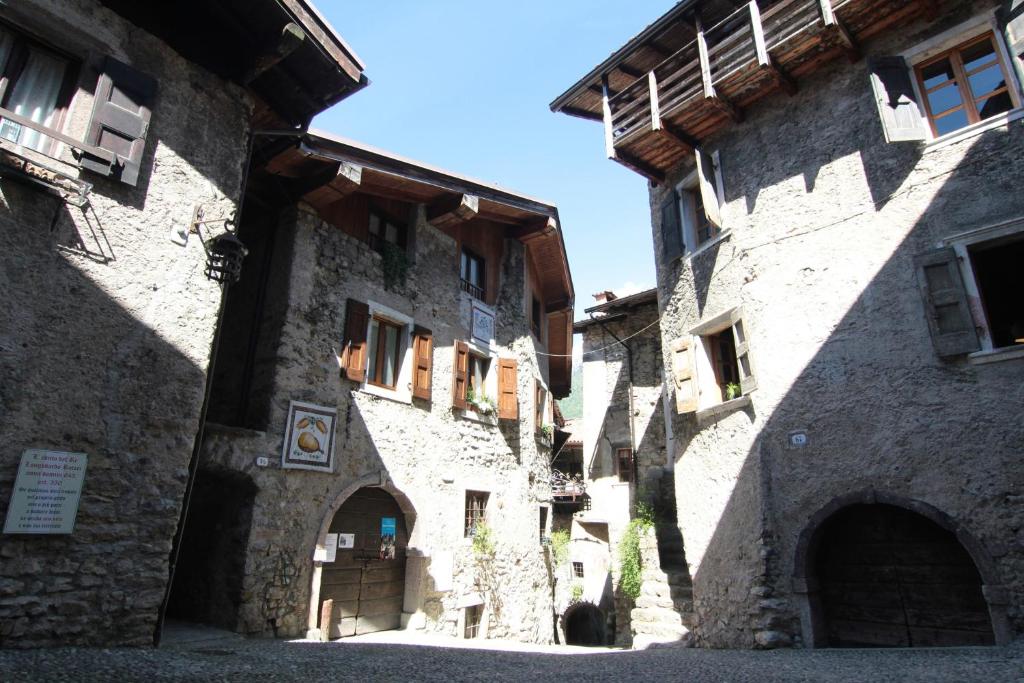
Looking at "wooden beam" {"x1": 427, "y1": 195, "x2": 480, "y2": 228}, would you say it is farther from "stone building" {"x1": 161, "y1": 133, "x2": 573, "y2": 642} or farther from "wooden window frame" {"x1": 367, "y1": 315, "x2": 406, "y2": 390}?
"wooden window frame" {"x1": 367, "y1": 315, "x2": 406, "y2": 390}

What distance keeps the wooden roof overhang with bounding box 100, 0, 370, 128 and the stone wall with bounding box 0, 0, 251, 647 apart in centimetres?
31

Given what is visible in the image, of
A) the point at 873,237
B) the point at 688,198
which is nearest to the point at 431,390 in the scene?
the point at 688,198

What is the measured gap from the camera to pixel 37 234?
5359mm

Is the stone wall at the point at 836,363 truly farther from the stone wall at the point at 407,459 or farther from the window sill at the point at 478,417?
the window sill at the point at 478,417

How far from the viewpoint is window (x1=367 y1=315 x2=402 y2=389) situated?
10042 millimetres

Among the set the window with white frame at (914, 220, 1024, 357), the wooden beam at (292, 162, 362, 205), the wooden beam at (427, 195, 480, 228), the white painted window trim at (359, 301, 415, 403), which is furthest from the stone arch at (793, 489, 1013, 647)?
the wooden beam at (292, 162, 362, 205)

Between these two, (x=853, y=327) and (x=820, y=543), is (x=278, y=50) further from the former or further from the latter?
(x=820, y=543)

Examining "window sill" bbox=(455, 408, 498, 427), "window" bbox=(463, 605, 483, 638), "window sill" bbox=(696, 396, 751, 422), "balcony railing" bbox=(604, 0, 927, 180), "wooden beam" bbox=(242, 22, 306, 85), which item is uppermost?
"balcony railing" bbox=(604, 0, 927, 180)

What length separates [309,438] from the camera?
8.49 metres

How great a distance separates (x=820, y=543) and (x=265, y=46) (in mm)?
9272

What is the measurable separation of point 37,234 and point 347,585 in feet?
20.2

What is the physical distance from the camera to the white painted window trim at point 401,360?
9859 millimetres

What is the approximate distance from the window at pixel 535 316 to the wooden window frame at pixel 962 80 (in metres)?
9.07

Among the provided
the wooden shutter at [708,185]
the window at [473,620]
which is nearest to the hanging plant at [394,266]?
the wooden shutter at [708,185]
